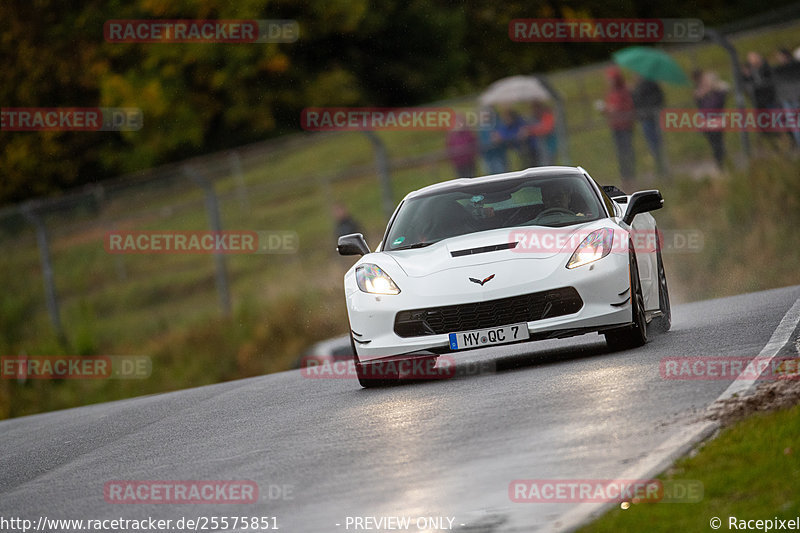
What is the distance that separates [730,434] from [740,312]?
6.99 m

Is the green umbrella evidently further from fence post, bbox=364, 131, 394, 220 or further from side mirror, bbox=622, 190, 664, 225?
side mirror, bbox=622, 190, 664, 225

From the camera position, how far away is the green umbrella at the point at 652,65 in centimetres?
2502

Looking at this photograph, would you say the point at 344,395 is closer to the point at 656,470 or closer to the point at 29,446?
the point at 29,446

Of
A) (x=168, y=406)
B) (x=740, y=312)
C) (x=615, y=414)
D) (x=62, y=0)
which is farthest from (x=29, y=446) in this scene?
(x=62, y=0)

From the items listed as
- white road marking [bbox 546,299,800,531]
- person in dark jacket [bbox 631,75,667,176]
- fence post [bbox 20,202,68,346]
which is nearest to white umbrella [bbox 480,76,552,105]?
person in dark jacket [bbox 631,75,667,176]

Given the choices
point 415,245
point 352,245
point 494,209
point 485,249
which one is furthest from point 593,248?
point 352,245

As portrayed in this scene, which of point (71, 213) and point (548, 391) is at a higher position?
point (71, 213)

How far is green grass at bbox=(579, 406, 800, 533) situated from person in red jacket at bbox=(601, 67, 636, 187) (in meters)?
17.9

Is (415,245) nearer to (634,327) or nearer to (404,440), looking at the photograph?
(634,327)

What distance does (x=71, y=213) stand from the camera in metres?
26.2

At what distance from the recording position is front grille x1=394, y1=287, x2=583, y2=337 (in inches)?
409

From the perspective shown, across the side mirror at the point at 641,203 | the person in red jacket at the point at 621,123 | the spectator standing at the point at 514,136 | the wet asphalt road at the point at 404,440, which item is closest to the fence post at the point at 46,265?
the spectator standing at the point at 514,136

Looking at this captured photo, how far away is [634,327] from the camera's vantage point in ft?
35.7

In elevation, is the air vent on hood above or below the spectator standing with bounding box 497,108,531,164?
below
